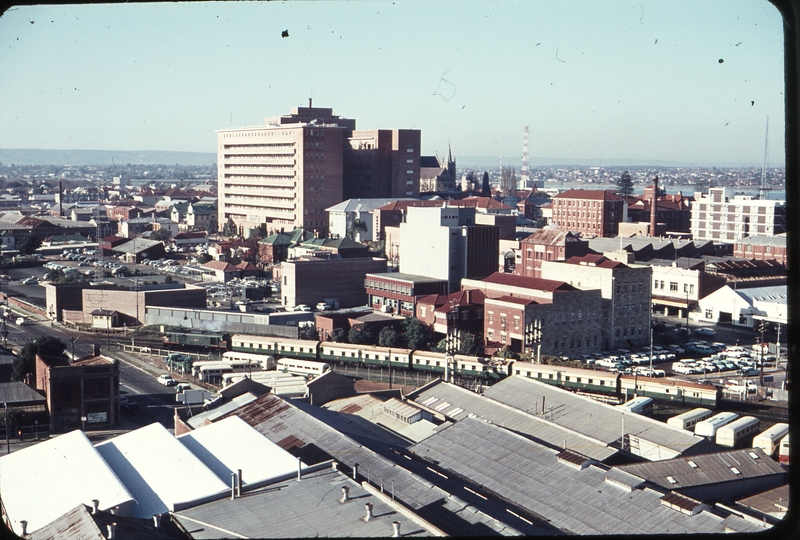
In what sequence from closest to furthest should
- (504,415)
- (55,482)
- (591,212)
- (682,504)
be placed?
(682,504), (55,482), (504,415), (591,212)

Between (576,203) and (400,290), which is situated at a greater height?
(576,203)

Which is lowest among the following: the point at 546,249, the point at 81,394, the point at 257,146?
the point at 81,394

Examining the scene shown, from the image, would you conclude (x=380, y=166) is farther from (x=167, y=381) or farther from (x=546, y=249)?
(x=167, y=381)

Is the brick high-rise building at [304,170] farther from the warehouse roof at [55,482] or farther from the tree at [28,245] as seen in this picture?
the warehouse roof at [55,482]

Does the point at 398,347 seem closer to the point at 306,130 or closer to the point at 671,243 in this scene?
the point at 671,243

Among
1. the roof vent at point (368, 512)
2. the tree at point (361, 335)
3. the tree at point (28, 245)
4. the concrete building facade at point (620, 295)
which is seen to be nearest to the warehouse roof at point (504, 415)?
the roof vent at point (368, 512)

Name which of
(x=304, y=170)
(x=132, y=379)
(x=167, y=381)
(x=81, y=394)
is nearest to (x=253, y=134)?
(x=304, y=170)

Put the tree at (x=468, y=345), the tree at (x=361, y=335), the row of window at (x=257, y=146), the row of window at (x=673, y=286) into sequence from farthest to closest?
the row of window at (x=257, y=146)
the row of window at (x=673, y=286)
the tree at (x=361, y=335)
the tree at (x=468, y=345)

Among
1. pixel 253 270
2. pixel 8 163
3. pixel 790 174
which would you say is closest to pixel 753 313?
pixel 253 270
